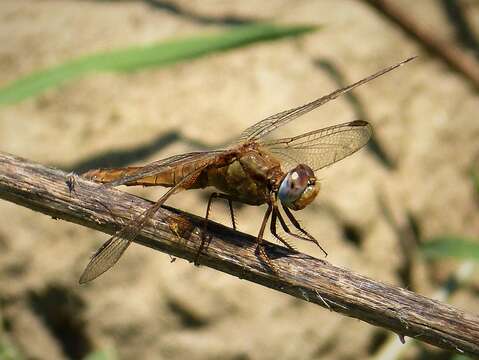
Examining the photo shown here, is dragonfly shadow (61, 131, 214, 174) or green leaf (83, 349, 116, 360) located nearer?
green leaf (83, 349, 116, 360)

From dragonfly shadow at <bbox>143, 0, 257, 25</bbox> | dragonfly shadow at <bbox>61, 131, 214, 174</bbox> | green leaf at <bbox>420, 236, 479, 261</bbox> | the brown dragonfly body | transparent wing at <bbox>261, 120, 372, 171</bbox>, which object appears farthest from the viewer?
dragonfly shadow at <bbox>143, 0, 257, 25</bbox>

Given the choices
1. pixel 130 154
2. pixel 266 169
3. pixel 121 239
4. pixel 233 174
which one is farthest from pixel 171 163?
pixel 130 154

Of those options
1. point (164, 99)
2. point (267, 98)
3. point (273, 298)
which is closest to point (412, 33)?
point (267, 98)

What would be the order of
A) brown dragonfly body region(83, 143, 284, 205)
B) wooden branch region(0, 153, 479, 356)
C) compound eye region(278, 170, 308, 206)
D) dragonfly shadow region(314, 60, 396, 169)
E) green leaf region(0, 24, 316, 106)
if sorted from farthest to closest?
dragonfly shadow region(314, 60, 396, 169), green leaf region(0, 24, 316, 106), brown dragonfly body region(83, 143, 284, 205), compound eye region(278, 170, 308, 206), wooden branch region(0, 153, 479, 356)

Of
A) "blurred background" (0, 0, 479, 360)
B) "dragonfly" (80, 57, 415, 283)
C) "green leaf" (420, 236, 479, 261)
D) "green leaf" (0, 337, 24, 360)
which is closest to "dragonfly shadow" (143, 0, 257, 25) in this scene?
"blurred background" (0, 0, 479, 360)

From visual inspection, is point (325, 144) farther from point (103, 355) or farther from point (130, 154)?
point (103, 355)

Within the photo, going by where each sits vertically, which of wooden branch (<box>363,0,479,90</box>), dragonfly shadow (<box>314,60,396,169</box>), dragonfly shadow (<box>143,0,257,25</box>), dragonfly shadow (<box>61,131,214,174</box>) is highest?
wooden branch (<box>363,0,479,90</box>)

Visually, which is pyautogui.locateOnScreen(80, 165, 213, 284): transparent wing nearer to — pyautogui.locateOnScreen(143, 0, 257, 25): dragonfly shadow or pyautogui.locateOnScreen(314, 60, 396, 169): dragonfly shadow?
pyautogui.locateOnScreen(314, 60, 396, 169): dragonfly shadow

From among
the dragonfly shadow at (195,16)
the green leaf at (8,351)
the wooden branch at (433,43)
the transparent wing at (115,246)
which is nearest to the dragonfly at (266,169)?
the transparent wing at (115,246)
